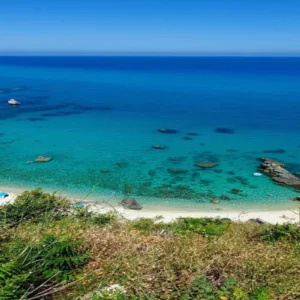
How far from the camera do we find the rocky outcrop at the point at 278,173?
2658 cm

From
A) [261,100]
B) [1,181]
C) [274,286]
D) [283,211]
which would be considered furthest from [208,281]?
[261,100]

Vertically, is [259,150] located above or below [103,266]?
below

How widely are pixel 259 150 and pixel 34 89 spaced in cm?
6116

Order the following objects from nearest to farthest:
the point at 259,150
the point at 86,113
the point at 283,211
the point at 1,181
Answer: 1. the point at 283,211
2. the point at 1,181
3. the point at 259,150
4. the point at 86,113

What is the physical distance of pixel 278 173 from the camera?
27906 millimetres

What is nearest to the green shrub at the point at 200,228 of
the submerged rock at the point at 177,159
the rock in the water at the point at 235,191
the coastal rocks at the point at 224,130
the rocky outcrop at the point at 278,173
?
the rock in the water at the point at 235,191

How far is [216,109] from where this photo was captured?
5838cm

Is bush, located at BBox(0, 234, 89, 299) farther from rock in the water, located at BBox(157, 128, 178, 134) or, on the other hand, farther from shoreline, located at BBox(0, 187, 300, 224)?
rock in the water, located at BBox(157, 128, 178, 134)

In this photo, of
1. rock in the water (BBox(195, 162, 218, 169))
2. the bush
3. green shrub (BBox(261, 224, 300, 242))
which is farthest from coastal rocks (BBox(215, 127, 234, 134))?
the bush

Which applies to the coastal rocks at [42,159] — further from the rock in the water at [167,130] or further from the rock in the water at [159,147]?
the rock in the water at [167,130]

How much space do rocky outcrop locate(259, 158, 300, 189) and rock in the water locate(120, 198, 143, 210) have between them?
12.6m

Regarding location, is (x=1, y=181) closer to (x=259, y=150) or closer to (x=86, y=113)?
(x=259, y=150)

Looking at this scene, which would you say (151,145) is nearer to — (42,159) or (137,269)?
(42,159)

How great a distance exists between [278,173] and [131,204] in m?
14.0
